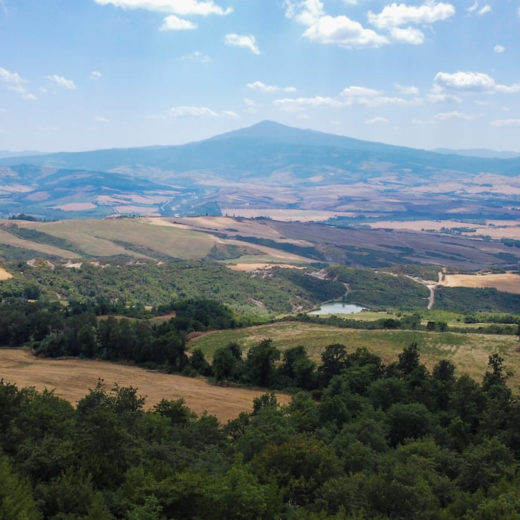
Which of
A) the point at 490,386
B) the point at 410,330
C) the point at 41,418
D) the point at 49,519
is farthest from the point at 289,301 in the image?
the point at 49,519

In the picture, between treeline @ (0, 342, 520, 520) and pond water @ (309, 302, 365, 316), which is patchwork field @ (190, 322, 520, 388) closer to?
treeline @ (0, 342, 520, 520)

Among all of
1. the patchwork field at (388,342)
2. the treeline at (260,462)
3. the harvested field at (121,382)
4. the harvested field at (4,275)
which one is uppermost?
the treeline at (260,462)

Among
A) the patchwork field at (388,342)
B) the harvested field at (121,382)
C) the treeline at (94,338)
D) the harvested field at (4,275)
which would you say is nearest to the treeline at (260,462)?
the harvested field at (121,382)

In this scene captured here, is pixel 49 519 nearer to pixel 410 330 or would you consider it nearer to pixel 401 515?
pixel 401 515

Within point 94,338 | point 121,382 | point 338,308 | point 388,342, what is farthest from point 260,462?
point 338,308

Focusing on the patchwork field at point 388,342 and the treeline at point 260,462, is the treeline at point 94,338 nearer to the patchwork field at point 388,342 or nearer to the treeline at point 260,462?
the patchwork field at point 388,342

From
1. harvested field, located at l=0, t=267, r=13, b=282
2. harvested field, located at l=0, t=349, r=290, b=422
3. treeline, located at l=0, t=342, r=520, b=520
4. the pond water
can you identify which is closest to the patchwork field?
harvested field, located at l=0, t=349, r=290, b=422
